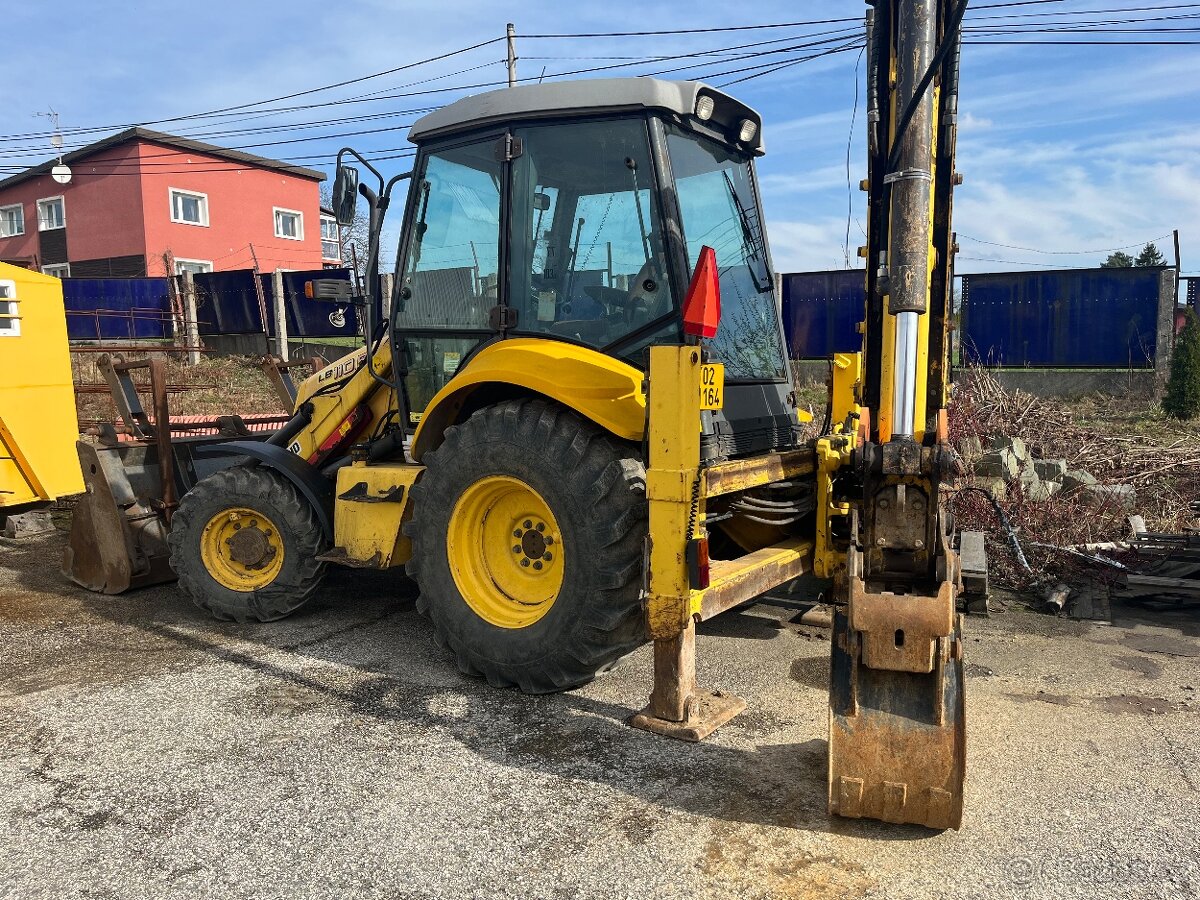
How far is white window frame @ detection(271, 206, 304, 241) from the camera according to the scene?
32.4m

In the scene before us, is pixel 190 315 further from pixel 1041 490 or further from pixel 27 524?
pixel 1041 490

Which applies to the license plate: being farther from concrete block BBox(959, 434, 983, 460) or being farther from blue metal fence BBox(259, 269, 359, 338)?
blue metal fence BBox(259, 269, 359, 338)

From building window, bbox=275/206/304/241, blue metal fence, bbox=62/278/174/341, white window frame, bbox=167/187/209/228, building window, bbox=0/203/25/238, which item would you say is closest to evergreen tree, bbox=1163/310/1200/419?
blue metal fence, bbox=62/278/174/341

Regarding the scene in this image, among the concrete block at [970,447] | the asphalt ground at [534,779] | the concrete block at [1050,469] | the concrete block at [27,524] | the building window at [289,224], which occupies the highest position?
the building window at [289,224]

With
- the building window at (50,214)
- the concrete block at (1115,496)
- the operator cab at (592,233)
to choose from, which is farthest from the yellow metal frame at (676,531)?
the building window at (50,214)

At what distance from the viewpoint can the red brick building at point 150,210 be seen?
1094 inches

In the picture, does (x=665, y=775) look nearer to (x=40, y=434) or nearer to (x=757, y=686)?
(x=757, y=686)

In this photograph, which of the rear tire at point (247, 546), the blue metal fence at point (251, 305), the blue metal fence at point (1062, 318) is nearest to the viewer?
the rear tire at point (247, 546)

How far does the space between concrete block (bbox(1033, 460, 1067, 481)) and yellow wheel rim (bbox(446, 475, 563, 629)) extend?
4964mm

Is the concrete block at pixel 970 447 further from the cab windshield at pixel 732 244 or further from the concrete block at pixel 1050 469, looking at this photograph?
the cab windshield at pixel 732 244

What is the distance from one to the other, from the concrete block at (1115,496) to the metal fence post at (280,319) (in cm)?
1410

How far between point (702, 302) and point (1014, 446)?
18.4ft

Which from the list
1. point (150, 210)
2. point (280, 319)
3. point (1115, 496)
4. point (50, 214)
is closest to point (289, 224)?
point (150, 210)

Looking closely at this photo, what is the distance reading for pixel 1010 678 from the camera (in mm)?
4184
